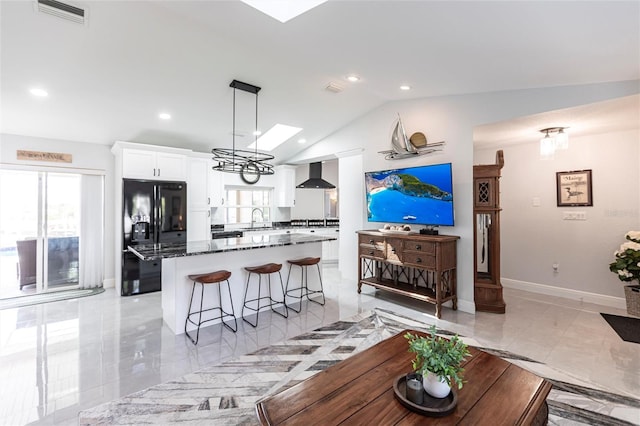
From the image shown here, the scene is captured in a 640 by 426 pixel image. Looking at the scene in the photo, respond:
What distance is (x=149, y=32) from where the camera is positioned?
2801mm

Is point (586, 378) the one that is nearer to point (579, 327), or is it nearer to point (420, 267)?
point (579, 327)

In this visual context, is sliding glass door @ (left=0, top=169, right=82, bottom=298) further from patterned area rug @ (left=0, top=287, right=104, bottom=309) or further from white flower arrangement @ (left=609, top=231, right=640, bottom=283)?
white flower arrangement @ (left=609, top=231, right=640, bottom=283)

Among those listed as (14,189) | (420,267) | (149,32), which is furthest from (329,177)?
(14,189)

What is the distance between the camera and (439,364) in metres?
1.31

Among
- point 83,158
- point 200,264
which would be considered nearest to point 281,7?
point 200,264

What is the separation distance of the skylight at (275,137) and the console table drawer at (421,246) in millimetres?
2971

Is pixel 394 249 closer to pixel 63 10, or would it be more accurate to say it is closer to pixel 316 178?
pixel 316 178

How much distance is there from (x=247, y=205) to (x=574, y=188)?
6.17m

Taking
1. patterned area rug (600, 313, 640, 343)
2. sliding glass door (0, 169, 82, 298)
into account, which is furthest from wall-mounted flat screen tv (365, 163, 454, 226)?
sliding glass door (0, 169, 82, 298)

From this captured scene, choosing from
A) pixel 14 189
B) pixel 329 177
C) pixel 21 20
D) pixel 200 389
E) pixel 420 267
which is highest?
pixel 21 20

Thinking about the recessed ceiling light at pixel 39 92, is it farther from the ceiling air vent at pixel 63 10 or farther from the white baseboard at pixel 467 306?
the white baseboard at pixel 467 306

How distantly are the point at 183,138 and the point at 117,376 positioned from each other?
3896 millimetres

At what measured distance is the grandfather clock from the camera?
378 cm

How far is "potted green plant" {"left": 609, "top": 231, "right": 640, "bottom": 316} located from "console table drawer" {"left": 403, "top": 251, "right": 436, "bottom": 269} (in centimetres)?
235
